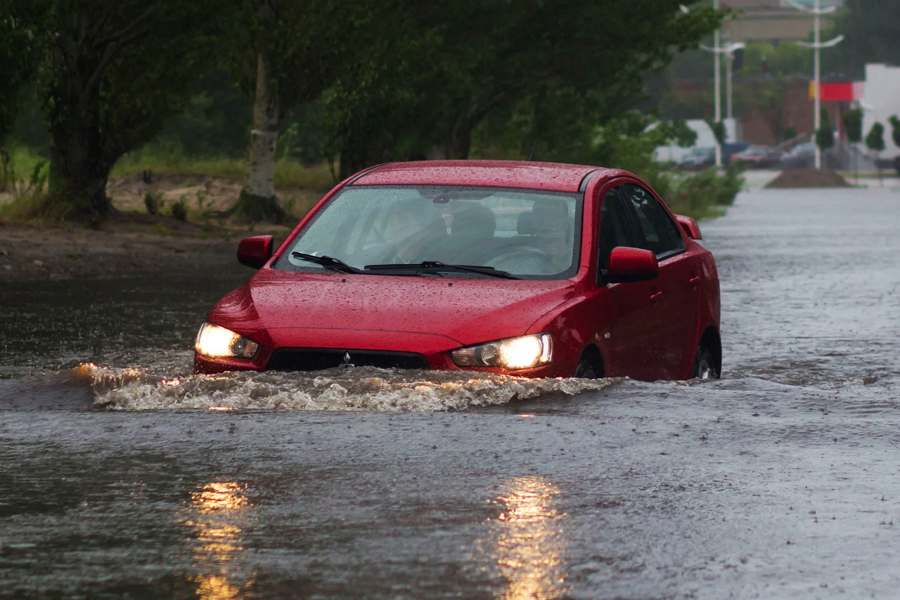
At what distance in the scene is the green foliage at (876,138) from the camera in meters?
130

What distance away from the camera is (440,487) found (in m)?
7.82

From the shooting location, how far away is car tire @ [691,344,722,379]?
11914 millimetres

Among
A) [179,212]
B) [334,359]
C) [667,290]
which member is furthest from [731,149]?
[334,359]

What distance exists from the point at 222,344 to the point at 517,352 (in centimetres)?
138

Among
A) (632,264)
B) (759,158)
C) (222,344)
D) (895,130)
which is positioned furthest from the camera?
(759,158)

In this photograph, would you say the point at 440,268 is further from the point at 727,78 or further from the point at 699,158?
the point at 727,78

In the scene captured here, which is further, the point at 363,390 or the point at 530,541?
the point at 363,390

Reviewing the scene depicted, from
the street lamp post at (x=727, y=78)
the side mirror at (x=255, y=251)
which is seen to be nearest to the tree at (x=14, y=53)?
the side mirror at (x=255, y=251)

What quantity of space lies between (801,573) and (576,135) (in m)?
47.7

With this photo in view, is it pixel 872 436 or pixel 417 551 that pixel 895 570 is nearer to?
pixel 417 551

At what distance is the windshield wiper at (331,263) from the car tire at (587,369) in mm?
1185

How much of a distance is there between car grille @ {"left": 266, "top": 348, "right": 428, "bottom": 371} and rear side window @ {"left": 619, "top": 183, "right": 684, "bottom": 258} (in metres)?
2.38

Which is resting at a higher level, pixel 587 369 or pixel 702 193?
pixel 587 369

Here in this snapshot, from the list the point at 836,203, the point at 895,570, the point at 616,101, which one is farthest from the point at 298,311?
the point at 836,203
